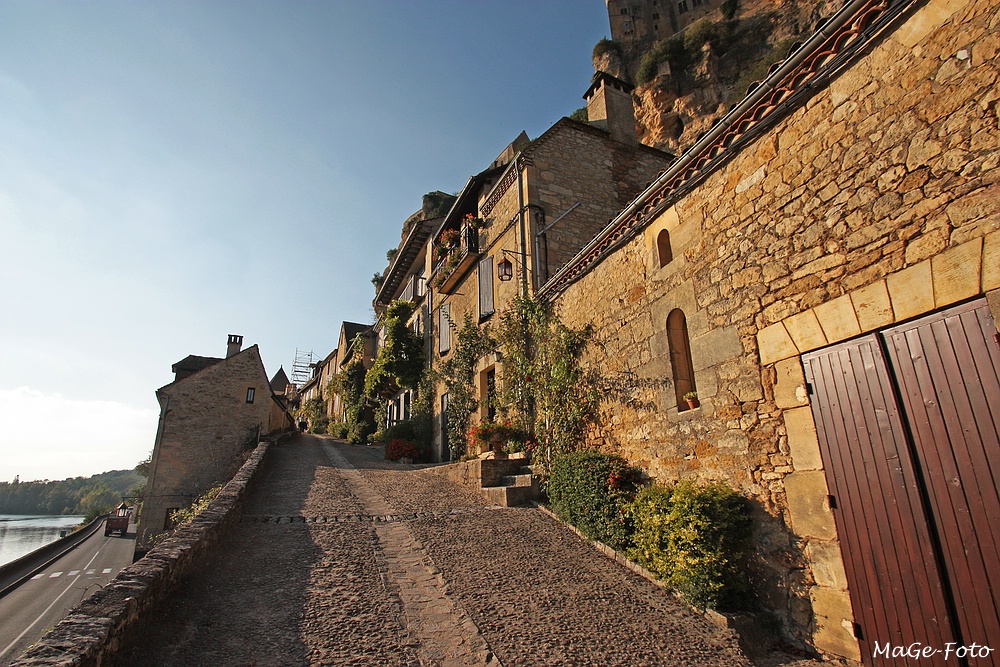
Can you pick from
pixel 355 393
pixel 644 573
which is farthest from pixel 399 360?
pixel 644 573

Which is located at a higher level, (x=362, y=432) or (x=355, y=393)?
(x=355, y=393)

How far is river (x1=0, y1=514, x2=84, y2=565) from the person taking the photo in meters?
59.1

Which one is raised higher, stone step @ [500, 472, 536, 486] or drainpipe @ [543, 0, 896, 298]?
drainpipe @ [543, 0, 896, 298]

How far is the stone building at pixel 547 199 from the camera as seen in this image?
33.9ft

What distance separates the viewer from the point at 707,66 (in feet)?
85.1

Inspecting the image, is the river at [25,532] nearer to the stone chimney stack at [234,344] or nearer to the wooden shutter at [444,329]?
the stone chimney stack at [234,344]

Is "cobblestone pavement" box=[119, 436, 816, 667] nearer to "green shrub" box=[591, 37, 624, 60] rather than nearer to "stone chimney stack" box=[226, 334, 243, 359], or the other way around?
"stone chimney stack" box=[226, 334, 243, 359]

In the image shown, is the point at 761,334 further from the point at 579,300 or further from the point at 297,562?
the point at 297,562

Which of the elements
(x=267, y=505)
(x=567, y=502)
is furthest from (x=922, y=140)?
(x=267, y=505)

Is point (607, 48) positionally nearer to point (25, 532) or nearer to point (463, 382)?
point (463, 382)

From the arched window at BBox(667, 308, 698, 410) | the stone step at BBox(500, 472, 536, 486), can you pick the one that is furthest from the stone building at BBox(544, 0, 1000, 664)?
the stone step at BBox(500, 472, 536, 486)

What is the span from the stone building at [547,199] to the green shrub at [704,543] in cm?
594

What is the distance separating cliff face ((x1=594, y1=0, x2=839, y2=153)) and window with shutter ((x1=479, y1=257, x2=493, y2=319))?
16598 mm

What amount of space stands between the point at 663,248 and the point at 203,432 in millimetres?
18812
